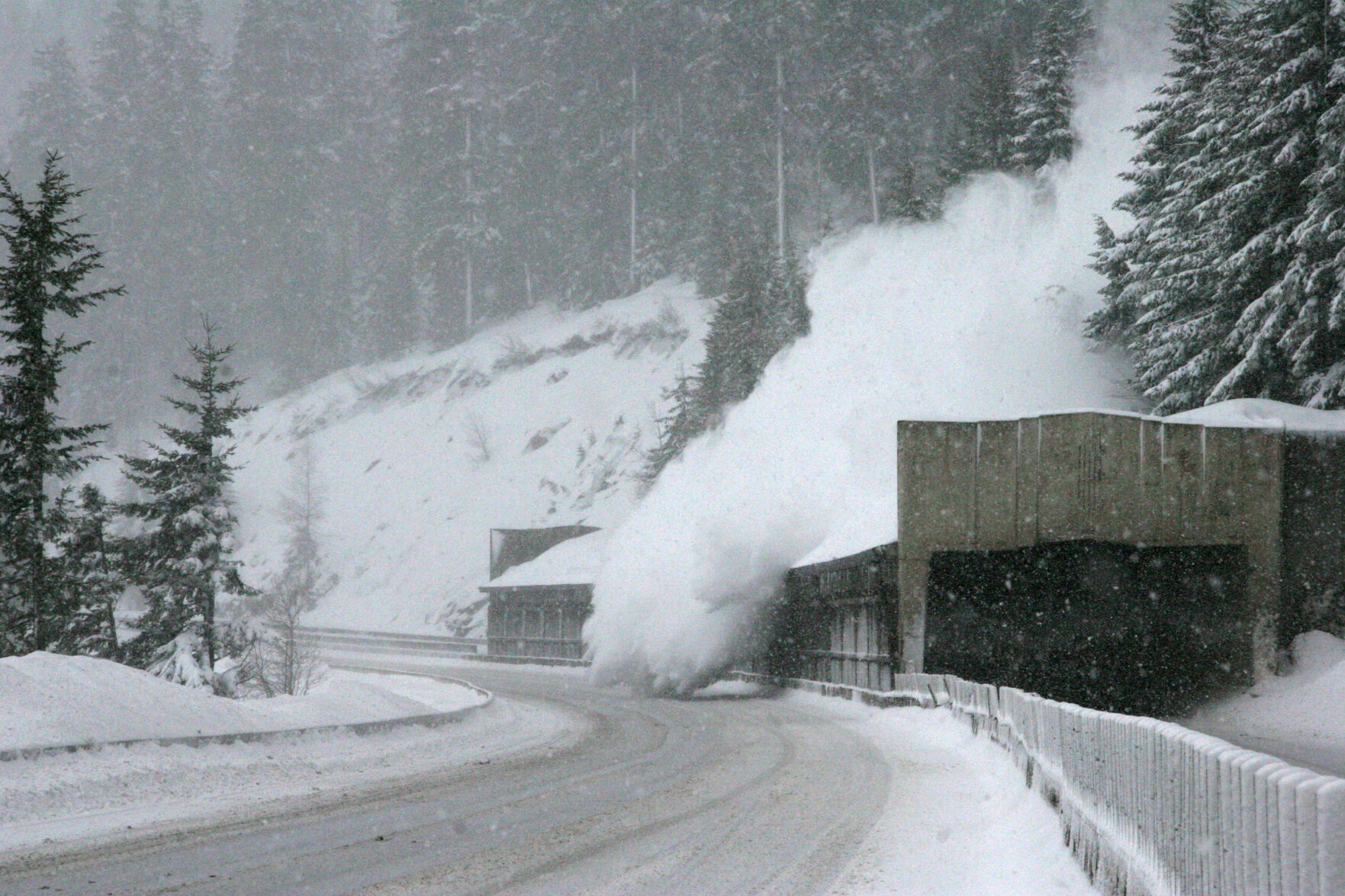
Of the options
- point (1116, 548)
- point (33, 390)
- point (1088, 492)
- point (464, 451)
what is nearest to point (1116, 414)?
point (1088, 492)

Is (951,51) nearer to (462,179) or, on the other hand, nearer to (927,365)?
(462,179)

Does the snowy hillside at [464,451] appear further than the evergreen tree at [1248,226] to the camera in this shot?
Yes

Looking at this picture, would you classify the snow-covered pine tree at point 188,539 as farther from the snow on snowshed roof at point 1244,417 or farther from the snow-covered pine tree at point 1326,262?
the snow-covered pine tree at point 1326,262

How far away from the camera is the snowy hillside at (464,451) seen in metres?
71.4

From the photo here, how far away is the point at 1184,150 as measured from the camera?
111 ft

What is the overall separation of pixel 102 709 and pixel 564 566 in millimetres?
43099

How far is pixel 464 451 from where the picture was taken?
81562 millimetres

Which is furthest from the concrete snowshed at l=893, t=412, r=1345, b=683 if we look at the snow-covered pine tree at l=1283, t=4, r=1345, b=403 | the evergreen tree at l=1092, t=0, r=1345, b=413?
the evergreen tree at l=1092, t=0, r=1345, b=413

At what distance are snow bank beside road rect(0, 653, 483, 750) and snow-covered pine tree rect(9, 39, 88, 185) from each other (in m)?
110

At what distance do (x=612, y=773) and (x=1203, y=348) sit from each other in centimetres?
2247

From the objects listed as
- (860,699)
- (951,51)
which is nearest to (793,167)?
(951,51)

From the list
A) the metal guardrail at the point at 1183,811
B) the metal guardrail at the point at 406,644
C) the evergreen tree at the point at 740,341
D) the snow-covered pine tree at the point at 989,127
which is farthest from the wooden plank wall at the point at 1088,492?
the metal guardrail at the point at 406,644

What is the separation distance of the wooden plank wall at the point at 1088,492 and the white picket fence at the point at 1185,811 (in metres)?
15.6

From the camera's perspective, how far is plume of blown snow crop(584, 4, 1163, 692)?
115 feet
